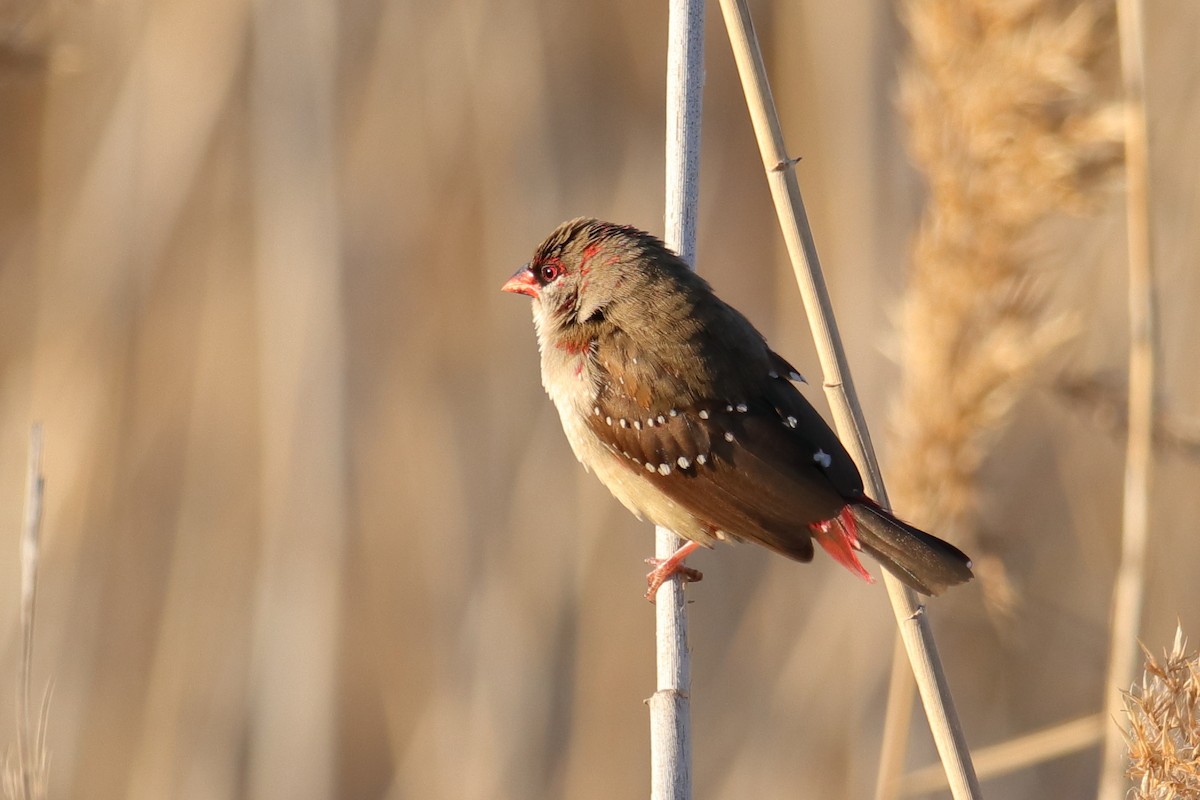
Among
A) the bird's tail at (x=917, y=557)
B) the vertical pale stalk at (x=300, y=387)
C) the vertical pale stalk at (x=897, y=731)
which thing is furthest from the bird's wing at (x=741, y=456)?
the vertical pale stalk at (x=300, y=387)

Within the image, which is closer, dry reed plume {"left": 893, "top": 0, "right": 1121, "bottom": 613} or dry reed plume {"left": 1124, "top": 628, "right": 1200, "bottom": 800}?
dry reed plume {"left": 1124, "top": 628, "right": 1200, "bottom": 800}

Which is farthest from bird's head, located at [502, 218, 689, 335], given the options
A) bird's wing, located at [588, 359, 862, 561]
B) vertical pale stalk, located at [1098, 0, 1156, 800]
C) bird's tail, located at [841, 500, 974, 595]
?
vertical pale stalk, located at [1098, 0, 1156, 800]

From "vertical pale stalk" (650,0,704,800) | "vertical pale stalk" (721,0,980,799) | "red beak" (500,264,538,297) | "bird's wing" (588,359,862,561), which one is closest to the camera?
"vertical pale stalk" (721,0,980,799)

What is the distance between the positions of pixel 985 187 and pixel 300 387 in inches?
89.5

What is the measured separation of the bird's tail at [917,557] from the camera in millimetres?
2152

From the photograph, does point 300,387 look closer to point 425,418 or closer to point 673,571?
point 425,418

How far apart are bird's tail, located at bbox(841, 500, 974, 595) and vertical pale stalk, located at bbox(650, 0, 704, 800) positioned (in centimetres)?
41

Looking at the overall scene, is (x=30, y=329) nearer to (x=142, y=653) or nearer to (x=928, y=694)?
(x=142, y=653)

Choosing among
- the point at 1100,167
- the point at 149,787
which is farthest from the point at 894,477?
the point at 149,787

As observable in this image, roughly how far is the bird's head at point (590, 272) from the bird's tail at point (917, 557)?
28.6 inches

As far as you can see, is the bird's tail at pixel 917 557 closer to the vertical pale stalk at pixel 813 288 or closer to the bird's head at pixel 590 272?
the vertical pale stalk at pixel 813 288

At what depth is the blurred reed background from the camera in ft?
12.9

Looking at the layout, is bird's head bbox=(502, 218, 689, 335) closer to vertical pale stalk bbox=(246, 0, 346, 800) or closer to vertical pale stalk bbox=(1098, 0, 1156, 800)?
vertical pale stalk bbox=(1098, 0, 1156, 800)

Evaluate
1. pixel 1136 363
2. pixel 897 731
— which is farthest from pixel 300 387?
pixel 1136 363
